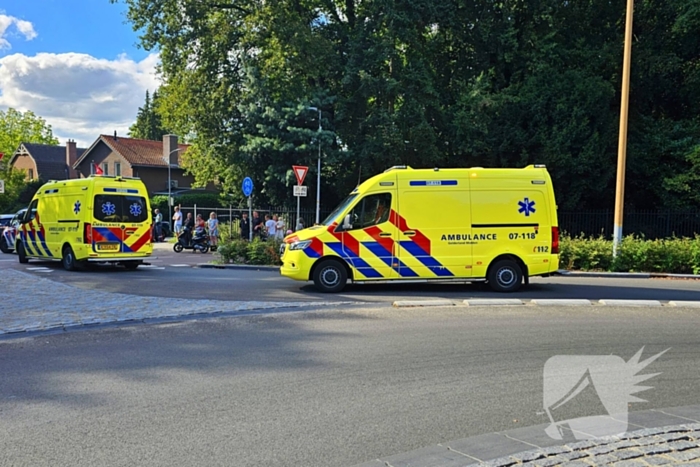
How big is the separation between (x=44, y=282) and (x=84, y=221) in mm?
2785

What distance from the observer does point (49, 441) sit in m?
4.31

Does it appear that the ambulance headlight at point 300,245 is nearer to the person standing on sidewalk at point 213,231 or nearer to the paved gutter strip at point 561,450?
the paved gutter strip at point 561,450

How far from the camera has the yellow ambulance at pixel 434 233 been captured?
11.8m

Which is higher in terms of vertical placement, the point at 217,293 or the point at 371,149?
the point at 371,149

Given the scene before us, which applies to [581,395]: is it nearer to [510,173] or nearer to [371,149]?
[510,173]

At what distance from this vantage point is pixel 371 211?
467 inches

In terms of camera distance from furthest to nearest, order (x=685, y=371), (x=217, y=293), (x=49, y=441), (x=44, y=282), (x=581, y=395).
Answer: (x=44, y=282) → (x=217, y=293) → (x=685, y=371) → (x=581, y=395) → (x=49, y=441)

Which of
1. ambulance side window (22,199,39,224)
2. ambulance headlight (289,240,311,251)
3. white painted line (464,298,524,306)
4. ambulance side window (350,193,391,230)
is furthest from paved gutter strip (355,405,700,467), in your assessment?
ambulance side window (22,199,39,224)

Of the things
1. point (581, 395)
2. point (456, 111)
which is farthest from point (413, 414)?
point (456, 111)

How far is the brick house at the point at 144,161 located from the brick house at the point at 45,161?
337 inches

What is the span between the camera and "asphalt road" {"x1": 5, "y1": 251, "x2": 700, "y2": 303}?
11.5 m

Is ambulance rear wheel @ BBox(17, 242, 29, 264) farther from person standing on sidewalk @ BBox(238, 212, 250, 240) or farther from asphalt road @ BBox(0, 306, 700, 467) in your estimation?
asphalt road @ BBox(0, 306, 700, 467)

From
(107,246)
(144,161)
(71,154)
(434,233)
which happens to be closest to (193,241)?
(107,246)

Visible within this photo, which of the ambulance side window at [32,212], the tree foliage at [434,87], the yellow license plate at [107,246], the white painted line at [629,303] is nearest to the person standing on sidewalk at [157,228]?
the tree foliage at [434,87]
